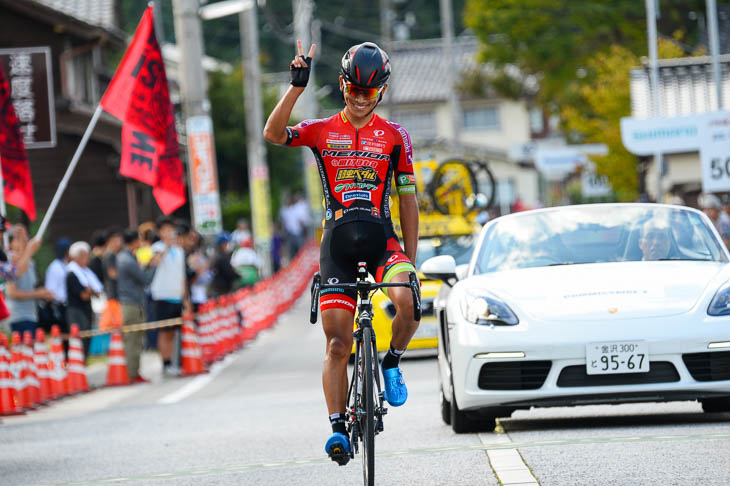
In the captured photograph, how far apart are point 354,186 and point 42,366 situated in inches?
386

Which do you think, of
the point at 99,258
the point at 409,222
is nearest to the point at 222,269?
the point at 99,258

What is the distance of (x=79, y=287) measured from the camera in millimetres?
19297

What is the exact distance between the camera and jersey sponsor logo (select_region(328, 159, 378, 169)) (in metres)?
7.39

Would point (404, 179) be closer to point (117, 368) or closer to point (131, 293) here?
point (117, 368)

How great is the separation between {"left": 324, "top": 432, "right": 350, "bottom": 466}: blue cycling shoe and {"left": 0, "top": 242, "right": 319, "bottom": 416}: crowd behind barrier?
27.7 ft

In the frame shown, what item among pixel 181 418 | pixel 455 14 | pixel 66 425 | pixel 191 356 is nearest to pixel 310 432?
pixel 181 418

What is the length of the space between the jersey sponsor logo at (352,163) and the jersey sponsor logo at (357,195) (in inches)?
5.7

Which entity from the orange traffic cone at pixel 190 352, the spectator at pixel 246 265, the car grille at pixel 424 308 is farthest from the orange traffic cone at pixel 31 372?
the spectator at pixel 246 265

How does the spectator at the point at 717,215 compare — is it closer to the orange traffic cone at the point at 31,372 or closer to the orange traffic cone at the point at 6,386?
the orange traffic cone at the point at 31,372

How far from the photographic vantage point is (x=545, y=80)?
1724 inches

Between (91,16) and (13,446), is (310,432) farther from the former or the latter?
(91,16)

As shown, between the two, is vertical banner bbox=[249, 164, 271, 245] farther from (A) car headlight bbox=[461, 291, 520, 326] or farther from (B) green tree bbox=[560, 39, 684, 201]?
(A) car headlight bbox=[461, 291, 520, 326]

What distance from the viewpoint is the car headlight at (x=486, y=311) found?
9.02m

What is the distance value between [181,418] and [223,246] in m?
11.0
